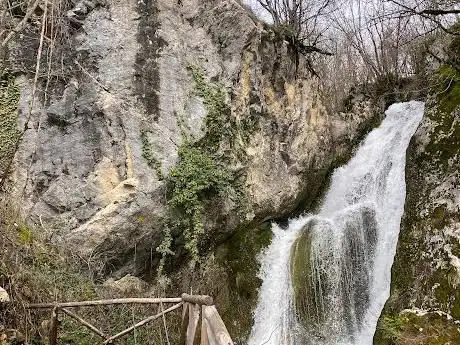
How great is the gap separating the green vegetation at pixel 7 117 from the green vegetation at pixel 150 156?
196cm

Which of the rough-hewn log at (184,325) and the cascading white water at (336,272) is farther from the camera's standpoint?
the cascading white water at (336,272)

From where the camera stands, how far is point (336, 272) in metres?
8.86

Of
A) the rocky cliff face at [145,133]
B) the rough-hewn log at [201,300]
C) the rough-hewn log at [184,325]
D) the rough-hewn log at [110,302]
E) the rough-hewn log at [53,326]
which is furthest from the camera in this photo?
the rocky cliff face at [145,133]

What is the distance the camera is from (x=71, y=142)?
782 centimetres

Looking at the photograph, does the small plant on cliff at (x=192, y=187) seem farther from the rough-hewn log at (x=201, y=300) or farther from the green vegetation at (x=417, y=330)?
the rough-hewn log at (x=201, y=300)

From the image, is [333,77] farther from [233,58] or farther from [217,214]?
[217,214]

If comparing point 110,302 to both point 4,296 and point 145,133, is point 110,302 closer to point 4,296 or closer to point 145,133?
point 4,296

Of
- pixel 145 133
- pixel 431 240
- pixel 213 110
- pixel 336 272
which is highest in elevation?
pixel 213 110

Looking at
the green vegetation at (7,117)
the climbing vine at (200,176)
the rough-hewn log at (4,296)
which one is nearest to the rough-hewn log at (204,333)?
the rough-hewn log at (4,296)

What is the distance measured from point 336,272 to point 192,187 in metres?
3.12

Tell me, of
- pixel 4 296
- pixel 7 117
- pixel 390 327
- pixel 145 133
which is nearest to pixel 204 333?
pixel 4 296

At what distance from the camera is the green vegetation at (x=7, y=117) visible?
24.5 ft

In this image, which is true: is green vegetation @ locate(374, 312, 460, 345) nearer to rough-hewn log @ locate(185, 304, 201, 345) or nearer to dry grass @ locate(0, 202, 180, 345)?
dry grass @ locate(0, 202, 180, 345)

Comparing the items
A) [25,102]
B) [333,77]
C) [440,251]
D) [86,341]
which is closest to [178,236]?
[86,341]
